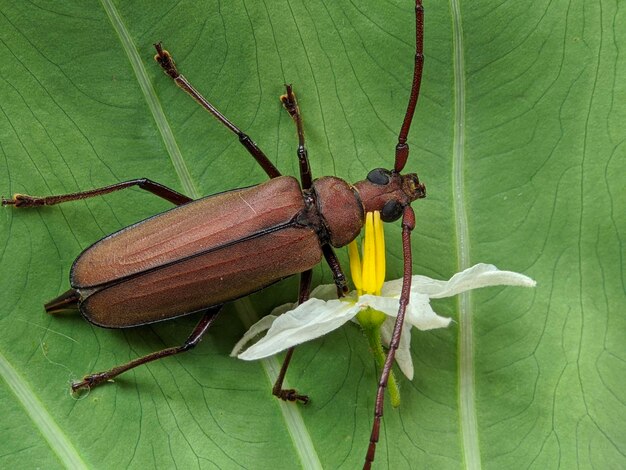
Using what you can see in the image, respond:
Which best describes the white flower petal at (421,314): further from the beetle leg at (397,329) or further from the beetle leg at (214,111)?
the beetle leg at (214,111)

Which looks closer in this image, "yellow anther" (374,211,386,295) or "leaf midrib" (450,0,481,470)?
"yellow anther" (374,211,386,295)

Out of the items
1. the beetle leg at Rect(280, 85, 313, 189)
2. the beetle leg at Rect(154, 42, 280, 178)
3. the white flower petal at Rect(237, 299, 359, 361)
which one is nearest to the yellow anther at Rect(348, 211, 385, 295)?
the white flower petal at Rect(237, 299, 359, 361)

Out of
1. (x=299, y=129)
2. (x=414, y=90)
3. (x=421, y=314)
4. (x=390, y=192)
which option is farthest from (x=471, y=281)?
(x=299, y=129)

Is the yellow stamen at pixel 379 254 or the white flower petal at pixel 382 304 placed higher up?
the yellow stamen at pixel 379 254

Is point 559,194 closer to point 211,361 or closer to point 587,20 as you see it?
point 587,20

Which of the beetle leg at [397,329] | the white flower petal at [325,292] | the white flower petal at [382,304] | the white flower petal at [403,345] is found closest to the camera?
the beetle leg at [397,329]

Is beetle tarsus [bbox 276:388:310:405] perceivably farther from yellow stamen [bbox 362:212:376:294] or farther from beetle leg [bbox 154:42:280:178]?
beetle leg [bbox 154:42:280:178]

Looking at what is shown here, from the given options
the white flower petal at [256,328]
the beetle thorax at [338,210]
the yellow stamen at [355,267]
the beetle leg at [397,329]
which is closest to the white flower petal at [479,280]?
the beetle leg at [397,329]
